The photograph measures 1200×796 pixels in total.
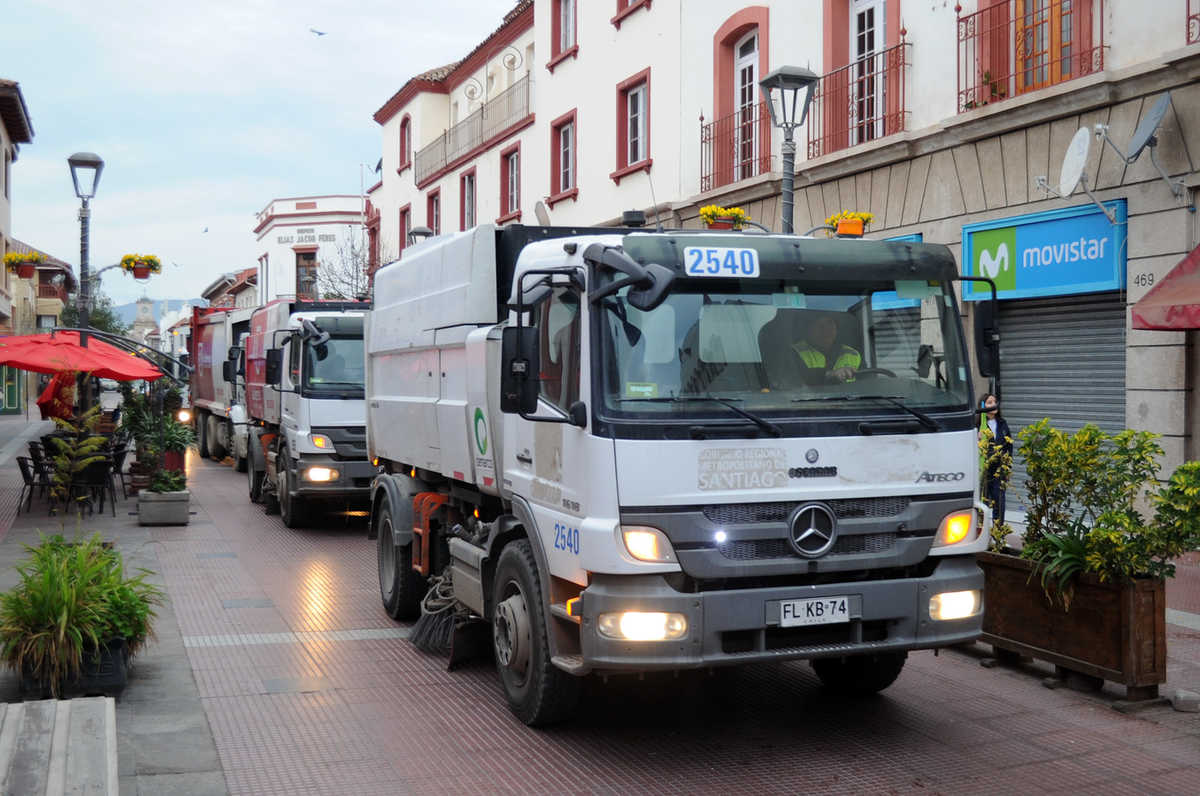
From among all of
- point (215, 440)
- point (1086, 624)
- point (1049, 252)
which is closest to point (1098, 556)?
point (1086, 624)

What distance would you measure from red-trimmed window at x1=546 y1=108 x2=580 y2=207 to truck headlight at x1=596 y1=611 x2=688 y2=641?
2116 cm

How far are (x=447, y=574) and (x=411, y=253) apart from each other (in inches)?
103

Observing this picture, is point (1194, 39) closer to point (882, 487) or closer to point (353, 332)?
point (882, 487)

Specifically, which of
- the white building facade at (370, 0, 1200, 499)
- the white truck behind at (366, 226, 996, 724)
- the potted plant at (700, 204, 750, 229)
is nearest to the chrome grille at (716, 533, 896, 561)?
the white truck behind at (366, 226, 996, 724)

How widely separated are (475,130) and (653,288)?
28640 millimetres

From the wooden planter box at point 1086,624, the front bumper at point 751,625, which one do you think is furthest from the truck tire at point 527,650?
the wooden planter box at point 1086,624

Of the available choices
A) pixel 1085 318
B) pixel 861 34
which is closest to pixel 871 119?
pixel 861 34

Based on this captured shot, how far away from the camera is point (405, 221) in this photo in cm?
3884

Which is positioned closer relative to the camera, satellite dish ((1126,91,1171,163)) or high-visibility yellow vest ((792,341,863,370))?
high-visibility yellow vest ((792,341,863,370))

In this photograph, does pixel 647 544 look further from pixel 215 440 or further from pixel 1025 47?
pixel 215 440

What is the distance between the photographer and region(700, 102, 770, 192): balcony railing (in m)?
19.2

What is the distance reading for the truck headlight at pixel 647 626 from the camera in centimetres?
561

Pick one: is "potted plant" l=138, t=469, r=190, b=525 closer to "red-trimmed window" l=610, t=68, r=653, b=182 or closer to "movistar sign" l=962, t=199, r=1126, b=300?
"movistar sign" l=962, t=199, r=1126, b=300

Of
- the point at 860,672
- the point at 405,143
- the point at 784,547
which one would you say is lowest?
the point at 860,672
